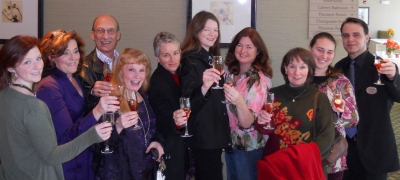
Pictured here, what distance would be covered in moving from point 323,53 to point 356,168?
116 centimetres

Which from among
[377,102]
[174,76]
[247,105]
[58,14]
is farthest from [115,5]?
[377,102]

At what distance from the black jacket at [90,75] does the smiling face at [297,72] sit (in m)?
1.46

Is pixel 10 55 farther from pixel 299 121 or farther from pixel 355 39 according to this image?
pixel 355 39

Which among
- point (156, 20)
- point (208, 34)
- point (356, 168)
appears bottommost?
point (356, 168)

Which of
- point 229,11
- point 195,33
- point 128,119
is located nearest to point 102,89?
point 128,119

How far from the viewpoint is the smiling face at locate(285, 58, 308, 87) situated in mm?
2779

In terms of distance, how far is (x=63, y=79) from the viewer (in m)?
2.58

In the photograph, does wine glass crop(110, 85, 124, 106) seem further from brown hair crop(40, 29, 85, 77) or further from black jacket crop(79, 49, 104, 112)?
brown hair crop(40, 29, 85, 77)

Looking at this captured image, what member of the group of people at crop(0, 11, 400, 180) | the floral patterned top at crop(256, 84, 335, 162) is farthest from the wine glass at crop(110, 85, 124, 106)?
the floral patterned top at crop(256, 84, 335, 162)

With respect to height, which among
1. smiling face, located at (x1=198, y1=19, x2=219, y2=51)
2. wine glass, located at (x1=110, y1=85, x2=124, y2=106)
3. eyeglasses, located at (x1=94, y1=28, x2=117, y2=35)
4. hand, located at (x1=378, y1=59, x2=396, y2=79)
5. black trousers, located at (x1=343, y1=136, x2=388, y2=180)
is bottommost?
black trousers, located at (x1=343, y1=136, x2=388, y2=180)

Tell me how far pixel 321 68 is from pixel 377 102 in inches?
26.2

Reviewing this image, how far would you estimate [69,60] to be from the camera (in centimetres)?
260

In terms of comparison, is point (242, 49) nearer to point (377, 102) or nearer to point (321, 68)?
point (321, 68)

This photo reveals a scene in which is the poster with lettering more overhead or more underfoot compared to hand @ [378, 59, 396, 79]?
more overhead
